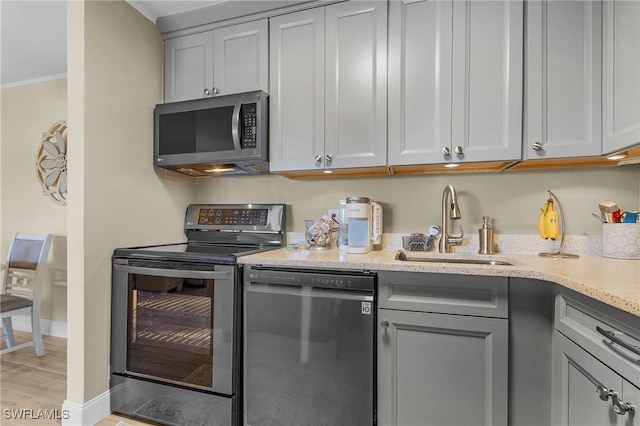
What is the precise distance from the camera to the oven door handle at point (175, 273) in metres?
1.59

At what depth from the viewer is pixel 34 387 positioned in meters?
2.10

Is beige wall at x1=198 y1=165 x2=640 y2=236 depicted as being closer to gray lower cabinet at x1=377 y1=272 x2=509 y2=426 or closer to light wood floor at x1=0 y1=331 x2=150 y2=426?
gray lower cabinet at x1=377 y1=272 x2=509 y2=426

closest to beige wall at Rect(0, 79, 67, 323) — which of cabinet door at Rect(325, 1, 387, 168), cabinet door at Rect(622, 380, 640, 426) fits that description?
cabinet door at Rect(325, 1, 387, 168)

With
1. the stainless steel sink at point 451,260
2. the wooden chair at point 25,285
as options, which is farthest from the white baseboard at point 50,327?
the stainless steel sink at point 451,260

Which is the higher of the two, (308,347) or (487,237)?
(487,237)

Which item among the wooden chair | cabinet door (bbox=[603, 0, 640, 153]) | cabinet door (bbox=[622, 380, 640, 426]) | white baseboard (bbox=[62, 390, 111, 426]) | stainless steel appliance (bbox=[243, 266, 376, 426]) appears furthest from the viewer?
the wooden chair

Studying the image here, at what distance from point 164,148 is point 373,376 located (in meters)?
1.83

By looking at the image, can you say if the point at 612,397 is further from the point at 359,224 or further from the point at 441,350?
the point at 359,224

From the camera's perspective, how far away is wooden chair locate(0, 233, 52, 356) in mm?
2525

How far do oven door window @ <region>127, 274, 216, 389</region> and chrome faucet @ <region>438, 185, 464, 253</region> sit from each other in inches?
50.9

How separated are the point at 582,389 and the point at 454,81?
1.39 m

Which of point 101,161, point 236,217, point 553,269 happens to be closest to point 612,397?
point 553,269

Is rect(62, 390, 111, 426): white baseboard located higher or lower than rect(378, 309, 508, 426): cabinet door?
lower

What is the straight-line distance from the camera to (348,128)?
1.79 m
